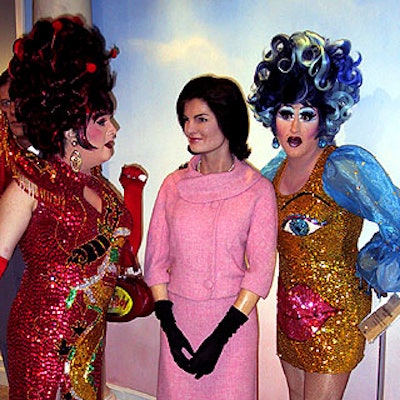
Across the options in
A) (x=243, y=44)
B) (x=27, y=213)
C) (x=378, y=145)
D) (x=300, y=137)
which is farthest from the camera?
(x=243, y=44)

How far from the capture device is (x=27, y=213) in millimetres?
1409

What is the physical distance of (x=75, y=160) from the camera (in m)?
1.53

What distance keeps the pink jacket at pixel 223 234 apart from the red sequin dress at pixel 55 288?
27 cm

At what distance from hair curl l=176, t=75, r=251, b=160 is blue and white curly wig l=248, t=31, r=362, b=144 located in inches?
5.6

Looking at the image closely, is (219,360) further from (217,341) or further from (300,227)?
(300,227)

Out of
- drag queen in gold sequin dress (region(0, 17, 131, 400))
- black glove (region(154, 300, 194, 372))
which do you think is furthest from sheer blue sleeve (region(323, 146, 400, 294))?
drag queen in gold sequin dress (region(0, 17, 131, 400))

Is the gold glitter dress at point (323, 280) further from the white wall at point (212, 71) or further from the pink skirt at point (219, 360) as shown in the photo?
the white wall at point (212, 71)

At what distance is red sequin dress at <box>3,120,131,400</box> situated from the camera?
1441 mm

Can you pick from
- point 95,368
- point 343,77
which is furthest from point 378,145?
point 95,368

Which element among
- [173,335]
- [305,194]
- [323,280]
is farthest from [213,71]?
[173,335]

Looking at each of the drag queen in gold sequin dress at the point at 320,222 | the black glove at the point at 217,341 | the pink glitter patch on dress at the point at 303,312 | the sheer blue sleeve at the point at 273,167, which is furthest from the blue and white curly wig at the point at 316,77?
the black glove at the point at 217,341

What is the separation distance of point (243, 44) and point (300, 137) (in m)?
0.76

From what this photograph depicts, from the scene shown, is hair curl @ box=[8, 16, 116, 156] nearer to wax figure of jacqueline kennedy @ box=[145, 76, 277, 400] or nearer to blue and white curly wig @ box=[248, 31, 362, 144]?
wax figure of jacqueline kennedy @ box=[145, 76, 277, 400]

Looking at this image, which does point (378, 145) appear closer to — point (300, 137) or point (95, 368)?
point (300, 137)
